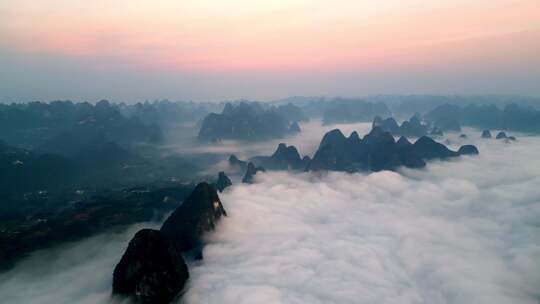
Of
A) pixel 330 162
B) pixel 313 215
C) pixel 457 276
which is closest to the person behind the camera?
pixel 457 276

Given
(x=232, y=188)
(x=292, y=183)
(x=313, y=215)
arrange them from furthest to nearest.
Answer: (x=292, y=183) → (x=232, y=188) → (x=313, y=215)

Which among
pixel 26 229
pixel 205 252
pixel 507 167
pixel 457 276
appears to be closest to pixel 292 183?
pixel 205 252

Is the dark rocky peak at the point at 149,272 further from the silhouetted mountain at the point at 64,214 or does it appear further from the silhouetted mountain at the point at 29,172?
the silhouetted mountain at the point at 29,172

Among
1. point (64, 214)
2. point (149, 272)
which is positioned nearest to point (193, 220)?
point (149, 272)

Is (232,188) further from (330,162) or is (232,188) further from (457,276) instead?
(457,276)

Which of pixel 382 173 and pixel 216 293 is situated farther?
pixel 382 173

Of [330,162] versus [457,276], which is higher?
[330,162]

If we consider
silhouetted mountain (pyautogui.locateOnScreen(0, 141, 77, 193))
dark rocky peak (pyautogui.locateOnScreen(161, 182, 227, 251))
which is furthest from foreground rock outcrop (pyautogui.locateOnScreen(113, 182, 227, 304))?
silhouetted mountain (pyautogui.locateOnScreen(0, 141, 77, 193))

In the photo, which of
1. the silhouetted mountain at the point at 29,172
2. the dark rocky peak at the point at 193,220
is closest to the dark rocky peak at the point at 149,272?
the dark rocky peak at the point at 193,220
